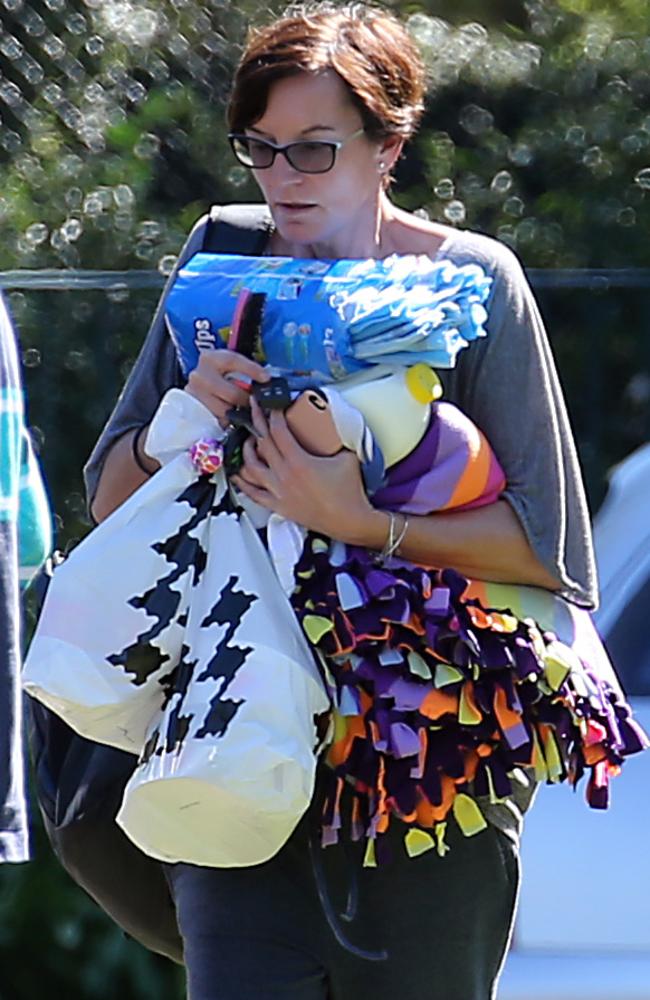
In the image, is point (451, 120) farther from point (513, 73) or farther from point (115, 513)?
point (115, 513)

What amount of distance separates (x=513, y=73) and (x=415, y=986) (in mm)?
3660

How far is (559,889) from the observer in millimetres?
3027

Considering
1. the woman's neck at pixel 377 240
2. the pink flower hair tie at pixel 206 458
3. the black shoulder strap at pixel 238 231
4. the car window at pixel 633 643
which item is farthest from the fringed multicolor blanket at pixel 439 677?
the car window at pixel 633 643

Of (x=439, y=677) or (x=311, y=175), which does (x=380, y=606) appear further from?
(x=311, y=175)

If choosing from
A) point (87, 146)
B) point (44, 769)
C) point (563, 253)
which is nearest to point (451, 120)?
point (563, 253)

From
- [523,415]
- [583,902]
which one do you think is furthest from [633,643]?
[523,415]

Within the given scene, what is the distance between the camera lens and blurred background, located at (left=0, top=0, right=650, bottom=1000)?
4840 mm

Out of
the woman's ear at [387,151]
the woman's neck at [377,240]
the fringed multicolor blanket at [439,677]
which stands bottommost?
the fringed multicolor blanket at [439,677]

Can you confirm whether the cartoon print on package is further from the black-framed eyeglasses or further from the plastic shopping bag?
the black-framed eyeglasses

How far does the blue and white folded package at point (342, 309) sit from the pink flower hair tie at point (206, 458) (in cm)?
12

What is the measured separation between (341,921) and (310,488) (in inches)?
21.1

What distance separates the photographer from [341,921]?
2461 millimetres

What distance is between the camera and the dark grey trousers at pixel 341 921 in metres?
2.46

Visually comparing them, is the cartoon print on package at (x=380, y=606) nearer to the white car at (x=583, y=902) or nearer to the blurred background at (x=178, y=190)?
the white car at (x=583, y=902)
